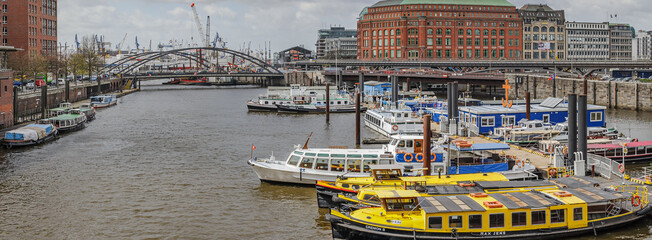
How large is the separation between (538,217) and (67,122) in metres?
58.3

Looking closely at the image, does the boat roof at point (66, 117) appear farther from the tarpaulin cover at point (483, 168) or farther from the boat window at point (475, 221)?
the boat window at point (475, 221)

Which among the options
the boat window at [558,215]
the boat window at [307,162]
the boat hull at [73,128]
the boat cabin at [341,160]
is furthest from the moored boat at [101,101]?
the boat window at [558,215]

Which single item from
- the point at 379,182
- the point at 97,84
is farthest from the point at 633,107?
the point at 97,84

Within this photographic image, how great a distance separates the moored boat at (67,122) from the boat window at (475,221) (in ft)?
181

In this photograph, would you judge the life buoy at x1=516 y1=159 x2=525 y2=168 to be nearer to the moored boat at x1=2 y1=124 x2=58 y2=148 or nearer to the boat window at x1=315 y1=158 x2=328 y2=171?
the boat window at x1=315 y1=158 x2=328 y2=171

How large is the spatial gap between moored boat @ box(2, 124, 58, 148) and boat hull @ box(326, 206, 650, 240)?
40.1 meters

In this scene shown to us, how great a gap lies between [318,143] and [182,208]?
88.2 feet

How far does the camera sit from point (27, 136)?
2381 inches

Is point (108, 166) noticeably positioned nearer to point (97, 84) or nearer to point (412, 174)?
point (412, 174)

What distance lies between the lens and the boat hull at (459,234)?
92.6ft

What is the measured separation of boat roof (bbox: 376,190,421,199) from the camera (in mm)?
29947

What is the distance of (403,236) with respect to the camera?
93.1 feet

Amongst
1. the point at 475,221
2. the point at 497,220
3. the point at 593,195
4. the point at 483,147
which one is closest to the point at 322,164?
the point at 483,147

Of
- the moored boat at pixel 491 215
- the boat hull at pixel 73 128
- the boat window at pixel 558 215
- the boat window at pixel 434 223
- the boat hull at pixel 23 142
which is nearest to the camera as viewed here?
the boat window at pixel 434 223
